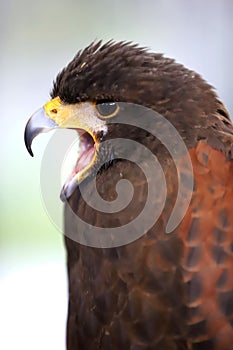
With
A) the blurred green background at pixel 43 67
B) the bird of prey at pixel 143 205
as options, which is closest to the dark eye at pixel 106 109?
the bird of prey at pixel 143 205

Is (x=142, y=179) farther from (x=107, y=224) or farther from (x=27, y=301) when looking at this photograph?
(x=27, y=301)

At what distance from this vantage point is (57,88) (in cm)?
106

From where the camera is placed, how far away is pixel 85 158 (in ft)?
3.45

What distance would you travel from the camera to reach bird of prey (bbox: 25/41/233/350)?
0.91 metres

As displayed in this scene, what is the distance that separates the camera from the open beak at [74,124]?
1.02m

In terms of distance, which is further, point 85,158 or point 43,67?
point 43,67

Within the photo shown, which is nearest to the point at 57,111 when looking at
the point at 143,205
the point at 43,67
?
the point at 143,205

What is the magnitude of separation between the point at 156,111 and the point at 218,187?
0.14m

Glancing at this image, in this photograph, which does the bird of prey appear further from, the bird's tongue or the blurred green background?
the blurred green background

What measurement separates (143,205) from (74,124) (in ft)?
0.56

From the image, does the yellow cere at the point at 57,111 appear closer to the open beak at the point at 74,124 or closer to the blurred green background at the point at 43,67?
the open beak at the point at 74,124

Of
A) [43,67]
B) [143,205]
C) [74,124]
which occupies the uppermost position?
[43,67]

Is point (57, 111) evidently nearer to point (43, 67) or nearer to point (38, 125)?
point (38, 125)

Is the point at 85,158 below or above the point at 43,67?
below
